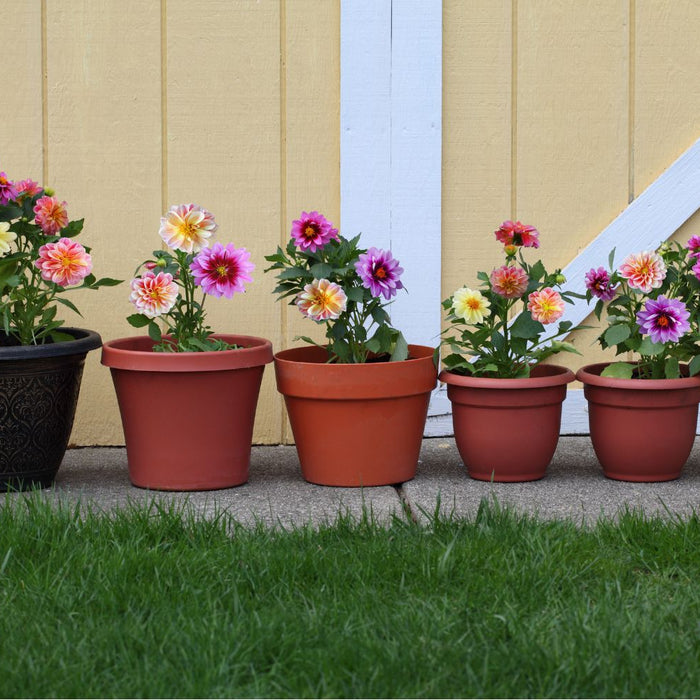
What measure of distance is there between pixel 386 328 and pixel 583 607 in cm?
113

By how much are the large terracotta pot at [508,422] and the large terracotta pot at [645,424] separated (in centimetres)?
12

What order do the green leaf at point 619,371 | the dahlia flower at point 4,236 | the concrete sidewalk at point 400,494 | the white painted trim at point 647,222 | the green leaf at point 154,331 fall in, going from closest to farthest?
the concrete sidewalk at point 400,494 → the dahlia flower at point 4,236 → the green leaf at point 154,331 → the green leaf at point 619,371 → the white painted trim at point 647,222

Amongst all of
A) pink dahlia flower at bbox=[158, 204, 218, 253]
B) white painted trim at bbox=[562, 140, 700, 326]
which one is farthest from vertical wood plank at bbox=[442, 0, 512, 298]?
pink dahlia flower at bbox=[158, 204, 218, 253]

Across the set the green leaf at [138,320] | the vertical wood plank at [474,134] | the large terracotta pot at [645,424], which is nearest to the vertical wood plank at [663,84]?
the vertical wood plank at [474,134]

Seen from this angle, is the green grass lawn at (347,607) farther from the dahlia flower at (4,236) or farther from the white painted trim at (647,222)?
the white painted trim at (647,222)

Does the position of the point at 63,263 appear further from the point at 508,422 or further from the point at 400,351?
the point at 508,422

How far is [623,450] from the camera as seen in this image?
2.86m

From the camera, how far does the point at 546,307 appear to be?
2807mm

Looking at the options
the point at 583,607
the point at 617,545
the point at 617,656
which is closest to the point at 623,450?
the point at 617,545

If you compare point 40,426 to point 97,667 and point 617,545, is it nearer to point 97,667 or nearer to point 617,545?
point 97,667

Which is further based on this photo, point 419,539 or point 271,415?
point 271,415

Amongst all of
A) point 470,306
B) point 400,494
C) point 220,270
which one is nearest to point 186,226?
point 220,270

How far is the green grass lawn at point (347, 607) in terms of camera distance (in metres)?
1.67

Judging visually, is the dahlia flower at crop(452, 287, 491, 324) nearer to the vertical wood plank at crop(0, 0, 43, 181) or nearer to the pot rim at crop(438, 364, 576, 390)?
the pot rim at crop(438, 364, 576, 390)
